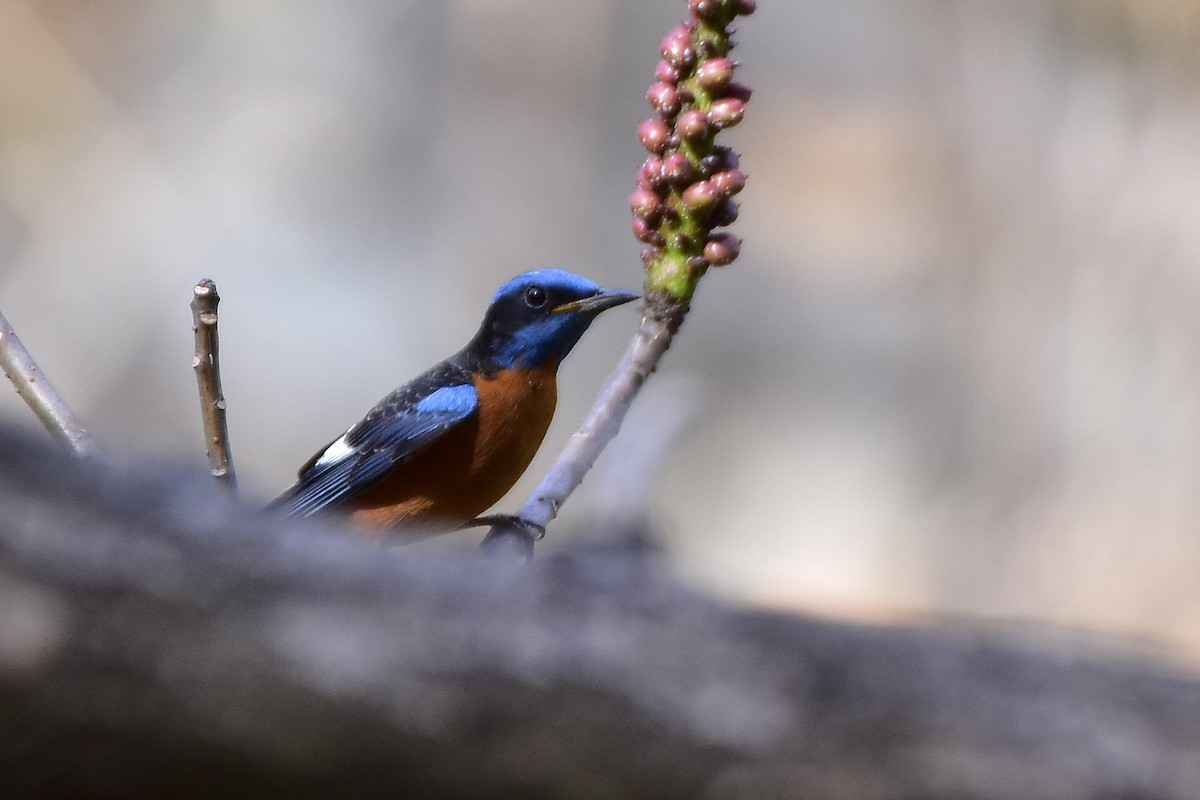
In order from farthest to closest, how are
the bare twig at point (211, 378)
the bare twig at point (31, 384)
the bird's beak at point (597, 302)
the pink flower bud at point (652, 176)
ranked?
the bird's beak at point (597, 302) → the bare twig at point (31, 384) → the pink flower bud at point (652, 176) → the bare twig at point (211, 378)

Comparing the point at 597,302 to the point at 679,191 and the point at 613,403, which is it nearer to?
the point at 613,403

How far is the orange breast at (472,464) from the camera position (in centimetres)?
432

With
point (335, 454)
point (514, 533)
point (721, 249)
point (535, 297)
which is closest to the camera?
point (721, 249)

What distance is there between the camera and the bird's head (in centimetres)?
448

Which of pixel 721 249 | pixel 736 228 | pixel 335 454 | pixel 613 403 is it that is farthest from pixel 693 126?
pixel 736 228

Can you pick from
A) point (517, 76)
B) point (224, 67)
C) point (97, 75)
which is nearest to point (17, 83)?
point (97, 75)

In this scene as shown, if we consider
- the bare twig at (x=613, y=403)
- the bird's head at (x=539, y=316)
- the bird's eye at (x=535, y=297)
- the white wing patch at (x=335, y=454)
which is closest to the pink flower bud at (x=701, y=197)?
the bare twig at (x=613, y=403)

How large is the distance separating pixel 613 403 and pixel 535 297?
132cm

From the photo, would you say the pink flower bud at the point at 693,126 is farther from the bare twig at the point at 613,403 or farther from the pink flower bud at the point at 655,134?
the bare twig at the point at 613,403

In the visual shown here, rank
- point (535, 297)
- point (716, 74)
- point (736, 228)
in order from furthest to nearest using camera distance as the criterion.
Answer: point (736, 228)
point (535, 297)
point (716, 74)

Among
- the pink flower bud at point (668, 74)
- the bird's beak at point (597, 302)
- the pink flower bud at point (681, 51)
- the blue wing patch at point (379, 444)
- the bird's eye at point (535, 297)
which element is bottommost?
the pink flower bud at point (668, 74)

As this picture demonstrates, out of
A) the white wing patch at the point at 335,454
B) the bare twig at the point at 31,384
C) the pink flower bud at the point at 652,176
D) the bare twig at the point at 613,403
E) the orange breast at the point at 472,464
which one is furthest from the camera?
the white wing patch at the point at 335,454

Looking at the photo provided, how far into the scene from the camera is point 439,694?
4.14 ft

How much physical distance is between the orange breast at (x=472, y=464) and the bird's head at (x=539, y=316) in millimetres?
82
